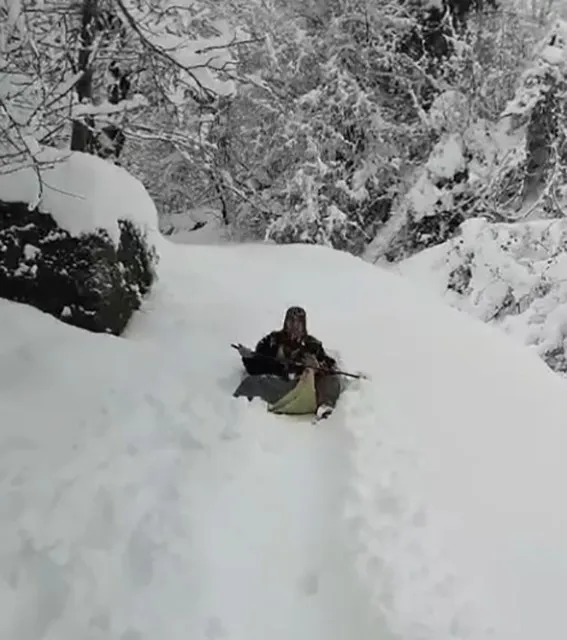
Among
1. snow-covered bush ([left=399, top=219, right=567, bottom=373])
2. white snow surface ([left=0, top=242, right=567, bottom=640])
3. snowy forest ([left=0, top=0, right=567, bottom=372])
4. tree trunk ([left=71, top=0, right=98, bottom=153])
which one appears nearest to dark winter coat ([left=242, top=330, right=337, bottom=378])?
white snow surface ([left=0, top=242, right=567, bottom=640])

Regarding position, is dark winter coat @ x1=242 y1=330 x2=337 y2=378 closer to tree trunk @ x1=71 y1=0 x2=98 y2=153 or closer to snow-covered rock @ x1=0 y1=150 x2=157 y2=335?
snow-covered rock @ x1=0 y1=150 x2=157 y2=335

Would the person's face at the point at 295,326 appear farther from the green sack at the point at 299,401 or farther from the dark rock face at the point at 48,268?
the dark rock face at the point at 48,268

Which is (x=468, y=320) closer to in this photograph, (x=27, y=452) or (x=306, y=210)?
(x=306, y=210)

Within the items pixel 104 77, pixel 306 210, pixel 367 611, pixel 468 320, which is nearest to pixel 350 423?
pixel 367 611

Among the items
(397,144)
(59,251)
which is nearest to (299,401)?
(59,251)

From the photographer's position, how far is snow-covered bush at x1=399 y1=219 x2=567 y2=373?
31.1ft

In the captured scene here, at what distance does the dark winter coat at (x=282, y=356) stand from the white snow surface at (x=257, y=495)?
0.62 ft

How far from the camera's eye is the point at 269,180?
44.2 ft

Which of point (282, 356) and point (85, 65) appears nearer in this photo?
point (282, 356)

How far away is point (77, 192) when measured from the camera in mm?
6543

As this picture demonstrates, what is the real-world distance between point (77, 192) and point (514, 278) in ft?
18.2

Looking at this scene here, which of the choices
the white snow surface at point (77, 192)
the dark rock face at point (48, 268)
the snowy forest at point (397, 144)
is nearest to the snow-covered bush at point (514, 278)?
the snowy forest at point (397, 144)

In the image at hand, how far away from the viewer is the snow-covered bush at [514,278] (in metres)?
9.47

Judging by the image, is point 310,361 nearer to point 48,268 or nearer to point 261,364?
point 261,364
